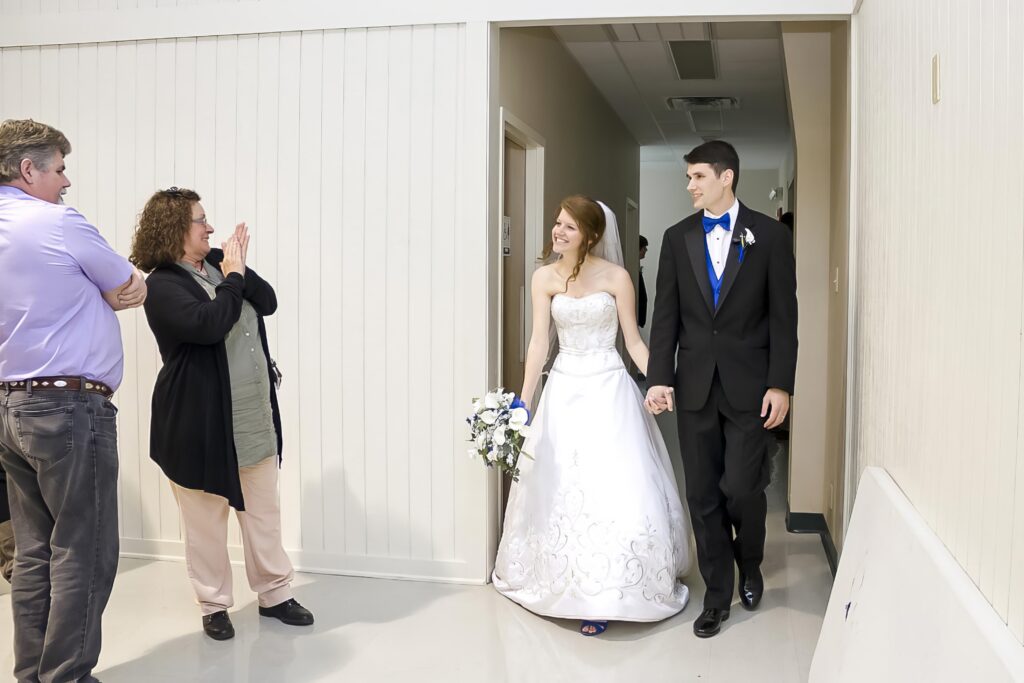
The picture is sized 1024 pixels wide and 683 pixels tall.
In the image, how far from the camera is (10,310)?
9.36 ft

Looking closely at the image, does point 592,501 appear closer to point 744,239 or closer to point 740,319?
point 740,319

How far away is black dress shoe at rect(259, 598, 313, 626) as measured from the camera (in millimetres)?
3809

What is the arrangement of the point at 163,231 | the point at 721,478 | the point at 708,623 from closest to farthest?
the point at 163,231
the point at 708,623
the point at 721,478

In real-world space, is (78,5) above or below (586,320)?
above

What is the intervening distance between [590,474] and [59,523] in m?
1.83

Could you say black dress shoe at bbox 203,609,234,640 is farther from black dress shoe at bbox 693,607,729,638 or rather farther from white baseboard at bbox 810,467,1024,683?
white baseboard at bbox 810,467,1024,683

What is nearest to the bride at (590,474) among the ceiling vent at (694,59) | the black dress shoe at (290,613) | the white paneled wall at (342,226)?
the white paneled wall at (342,226)

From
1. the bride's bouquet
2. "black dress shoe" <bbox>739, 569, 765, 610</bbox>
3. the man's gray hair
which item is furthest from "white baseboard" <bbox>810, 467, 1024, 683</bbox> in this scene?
the man's gray hair

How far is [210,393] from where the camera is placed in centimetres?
350

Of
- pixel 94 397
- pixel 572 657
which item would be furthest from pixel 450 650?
pixel 94 397

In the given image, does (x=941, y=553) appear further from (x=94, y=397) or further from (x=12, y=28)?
(x=12, y=28)

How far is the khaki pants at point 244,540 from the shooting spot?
3.64 meters

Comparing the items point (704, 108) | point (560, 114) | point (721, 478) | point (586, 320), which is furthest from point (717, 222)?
point (704, 108)

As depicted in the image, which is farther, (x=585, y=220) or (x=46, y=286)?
(x=585, y=220)
